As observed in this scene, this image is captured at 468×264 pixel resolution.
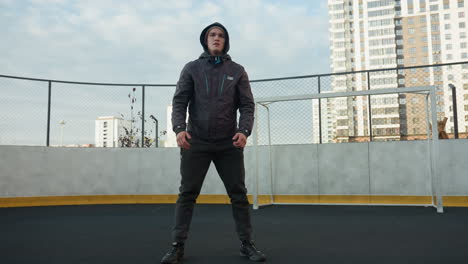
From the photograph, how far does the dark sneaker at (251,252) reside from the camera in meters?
2.53

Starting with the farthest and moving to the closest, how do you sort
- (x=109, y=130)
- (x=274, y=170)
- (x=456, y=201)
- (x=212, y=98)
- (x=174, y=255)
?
(x=109, y=130) < (x=274, y=170) < (x=456, y=201) < (x=212, y=98) < (x=174, y=255)

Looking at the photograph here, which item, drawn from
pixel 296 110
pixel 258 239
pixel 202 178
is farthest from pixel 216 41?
pixel 296 110

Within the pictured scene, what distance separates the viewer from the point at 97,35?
1105 cm

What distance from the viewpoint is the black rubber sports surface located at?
106 inches

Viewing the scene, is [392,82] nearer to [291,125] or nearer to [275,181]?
[291,125]

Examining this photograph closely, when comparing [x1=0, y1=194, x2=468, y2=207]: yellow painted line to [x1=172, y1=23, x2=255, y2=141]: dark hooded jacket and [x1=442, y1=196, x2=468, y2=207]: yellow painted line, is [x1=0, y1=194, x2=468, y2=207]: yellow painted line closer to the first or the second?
[x1=442, y1=196, x2=468, y2=207]: yellow painted line

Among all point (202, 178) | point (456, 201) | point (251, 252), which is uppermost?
point (202, 178)

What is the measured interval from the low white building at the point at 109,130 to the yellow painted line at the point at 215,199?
4.16 feet

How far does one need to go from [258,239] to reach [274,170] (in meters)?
4.38

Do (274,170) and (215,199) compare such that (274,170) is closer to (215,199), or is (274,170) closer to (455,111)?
(215,199)

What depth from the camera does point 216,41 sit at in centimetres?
266

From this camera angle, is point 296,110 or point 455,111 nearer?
point 455,111

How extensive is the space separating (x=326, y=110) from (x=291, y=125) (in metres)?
0.83

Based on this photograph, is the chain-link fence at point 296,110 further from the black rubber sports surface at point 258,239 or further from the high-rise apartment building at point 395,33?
the high-rise apartment building at point 395,33
